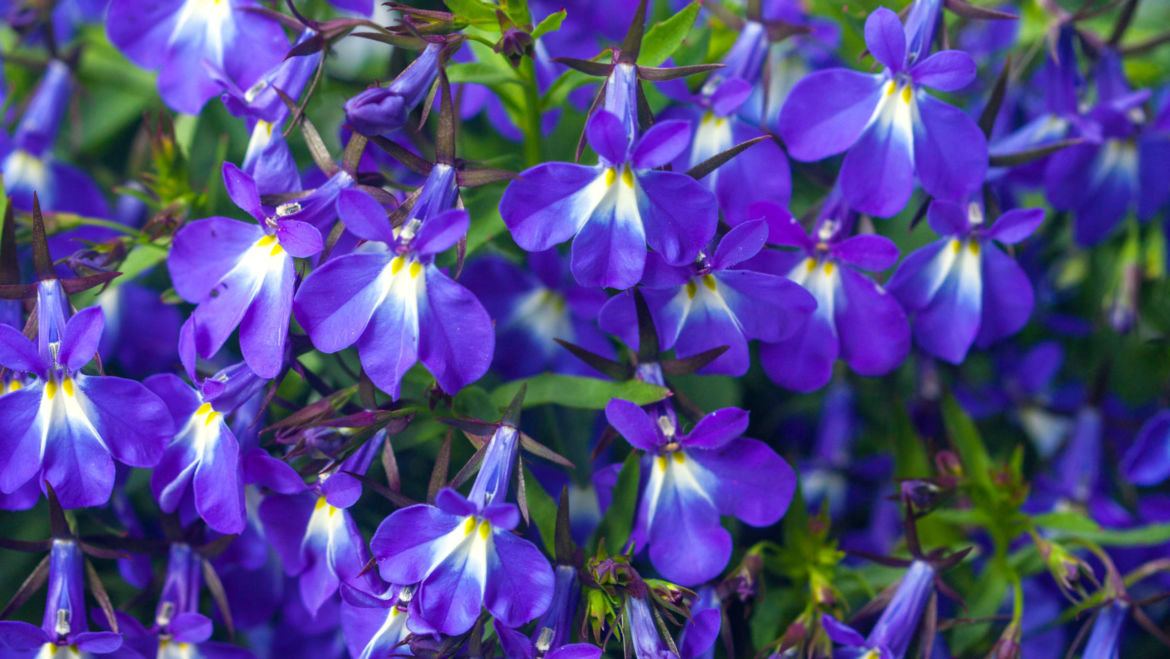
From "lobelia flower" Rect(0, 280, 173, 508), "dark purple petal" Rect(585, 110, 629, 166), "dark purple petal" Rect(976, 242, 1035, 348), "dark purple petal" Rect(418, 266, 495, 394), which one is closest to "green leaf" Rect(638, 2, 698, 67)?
"dark purple petal" Rect(585, 110, 629, 166)

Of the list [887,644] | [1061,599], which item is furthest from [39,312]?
[1061,599]

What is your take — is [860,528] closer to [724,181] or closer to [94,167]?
[724,181]

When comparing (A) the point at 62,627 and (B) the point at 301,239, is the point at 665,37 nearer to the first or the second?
(B) the point at 301,239

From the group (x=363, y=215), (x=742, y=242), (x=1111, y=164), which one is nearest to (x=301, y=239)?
(x=363, y=215)

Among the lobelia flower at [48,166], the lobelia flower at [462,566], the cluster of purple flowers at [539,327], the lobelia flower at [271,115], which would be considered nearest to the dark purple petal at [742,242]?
the cluster of purple flowers at [539,327]

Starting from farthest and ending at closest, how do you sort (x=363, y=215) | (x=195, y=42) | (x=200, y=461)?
1. (x=195, y=42)
2. (x=200, y=461)
3. (x=363, y=215)

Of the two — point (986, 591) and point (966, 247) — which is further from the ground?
point (966, 247)

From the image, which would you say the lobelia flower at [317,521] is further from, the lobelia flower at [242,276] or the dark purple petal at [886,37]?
the dark purple petal at [886,37]
